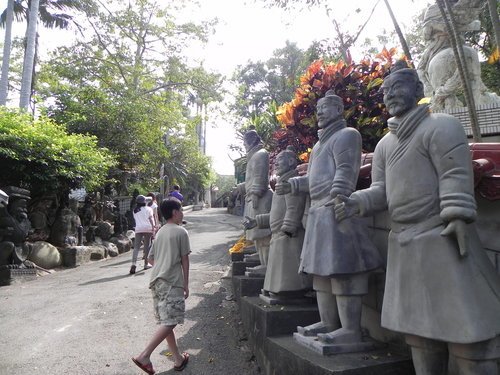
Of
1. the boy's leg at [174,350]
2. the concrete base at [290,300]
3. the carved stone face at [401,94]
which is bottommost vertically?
the boy's leg at [174,350]

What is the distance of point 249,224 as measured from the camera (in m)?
4.61

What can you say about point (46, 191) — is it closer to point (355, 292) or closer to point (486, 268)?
point (355, 292)

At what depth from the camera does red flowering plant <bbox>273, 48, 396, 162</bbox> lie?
467cm

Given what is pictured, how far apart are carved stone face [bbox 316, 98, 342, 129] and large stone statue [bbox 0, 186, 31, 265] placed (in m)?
6.30

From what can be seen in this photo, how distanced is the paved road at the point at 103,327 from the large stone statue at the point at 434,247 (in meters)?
2.10

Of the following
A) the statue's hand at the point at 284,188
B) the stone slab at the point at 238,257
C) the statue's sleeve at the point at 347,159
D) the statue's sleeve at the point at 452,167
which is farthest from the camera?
the stone slab at the point at 238,257

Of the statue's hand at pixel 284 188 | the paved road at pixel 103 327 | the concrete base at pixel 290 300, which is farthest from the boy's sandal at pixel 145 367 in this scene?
the statue's hand at pixel 284 188

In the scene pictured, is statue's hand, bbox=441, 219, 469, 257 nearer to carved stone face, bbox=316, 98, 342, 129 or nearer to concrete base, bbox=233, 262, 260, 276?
carved stone face, bbox=316, 98, 342, 129

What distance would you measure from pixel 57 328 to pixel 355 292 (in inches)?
151

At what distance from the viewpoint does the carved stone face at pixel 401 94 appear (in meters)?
2.29

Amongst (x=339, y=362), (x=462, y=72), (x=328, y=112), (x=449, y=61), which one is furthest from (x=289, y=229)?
(x=449, y=61)

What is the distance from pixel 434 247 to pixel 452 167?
40cm

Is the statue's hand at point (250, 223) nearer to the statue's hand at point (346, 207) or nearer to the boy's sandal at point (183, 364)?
the boy's sandal at point (183, 364)

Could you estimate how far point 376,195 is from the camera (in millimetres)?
2434
